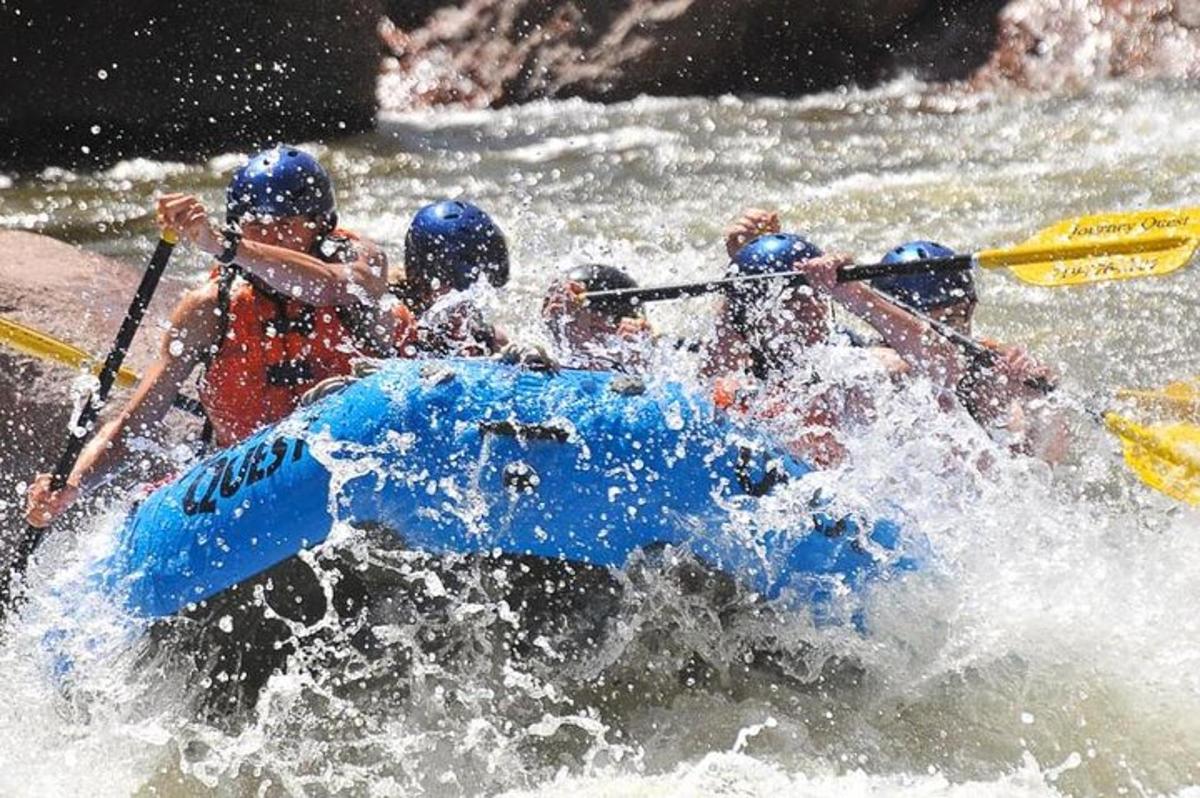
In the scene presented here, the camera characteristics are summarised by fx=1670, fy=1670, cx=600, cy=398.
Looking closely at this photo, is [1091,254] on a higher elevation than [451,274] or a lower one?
higher

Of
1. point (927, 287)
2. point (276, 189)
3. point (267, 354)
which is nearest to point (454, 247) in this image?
point (276, 189)

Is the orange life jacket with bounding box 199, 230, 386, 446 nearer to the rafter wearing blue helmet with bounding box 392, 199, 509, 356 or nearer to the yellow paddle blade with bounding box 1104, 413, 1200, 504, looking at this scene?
the rafter wearing blue helmet with bounding box 392, 199, 509, 356

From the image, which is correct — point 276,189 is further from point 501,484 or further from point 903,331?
point 903,331

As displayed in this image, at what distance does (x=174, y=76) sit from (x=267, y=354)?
20.1 ft

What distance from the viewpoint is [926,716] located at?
4.33m

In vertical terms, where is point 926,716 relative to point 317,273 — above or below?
below

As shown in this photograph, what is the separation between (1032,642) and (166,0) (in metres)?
7.46

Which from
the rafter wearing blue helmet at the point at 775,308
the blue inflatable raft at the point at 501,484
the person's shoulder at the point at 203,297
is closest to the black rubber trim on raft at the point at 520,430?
the blue inflatable raft at the point at 501,484

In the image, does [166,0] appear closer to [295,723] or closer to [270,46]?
[270,46]

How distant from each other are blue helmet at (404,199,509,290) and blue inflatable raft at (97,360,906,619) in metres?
1.04

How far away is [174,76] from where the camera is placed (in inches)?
399

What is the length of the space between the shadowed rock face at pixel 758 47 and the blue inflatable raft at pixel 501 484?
7279mm

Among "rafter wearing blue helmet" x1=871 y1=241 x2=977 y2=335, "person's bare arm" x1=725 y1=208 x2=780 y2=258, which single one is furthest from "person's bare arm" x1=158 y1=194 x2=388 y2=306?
"rafter wearing blue helmet" x1=871 y1=241 x2=977 y2=335

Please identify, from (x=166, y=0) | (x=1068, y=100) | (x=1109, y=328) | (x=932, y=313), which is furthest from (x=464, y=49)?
(x=932, y=313)
